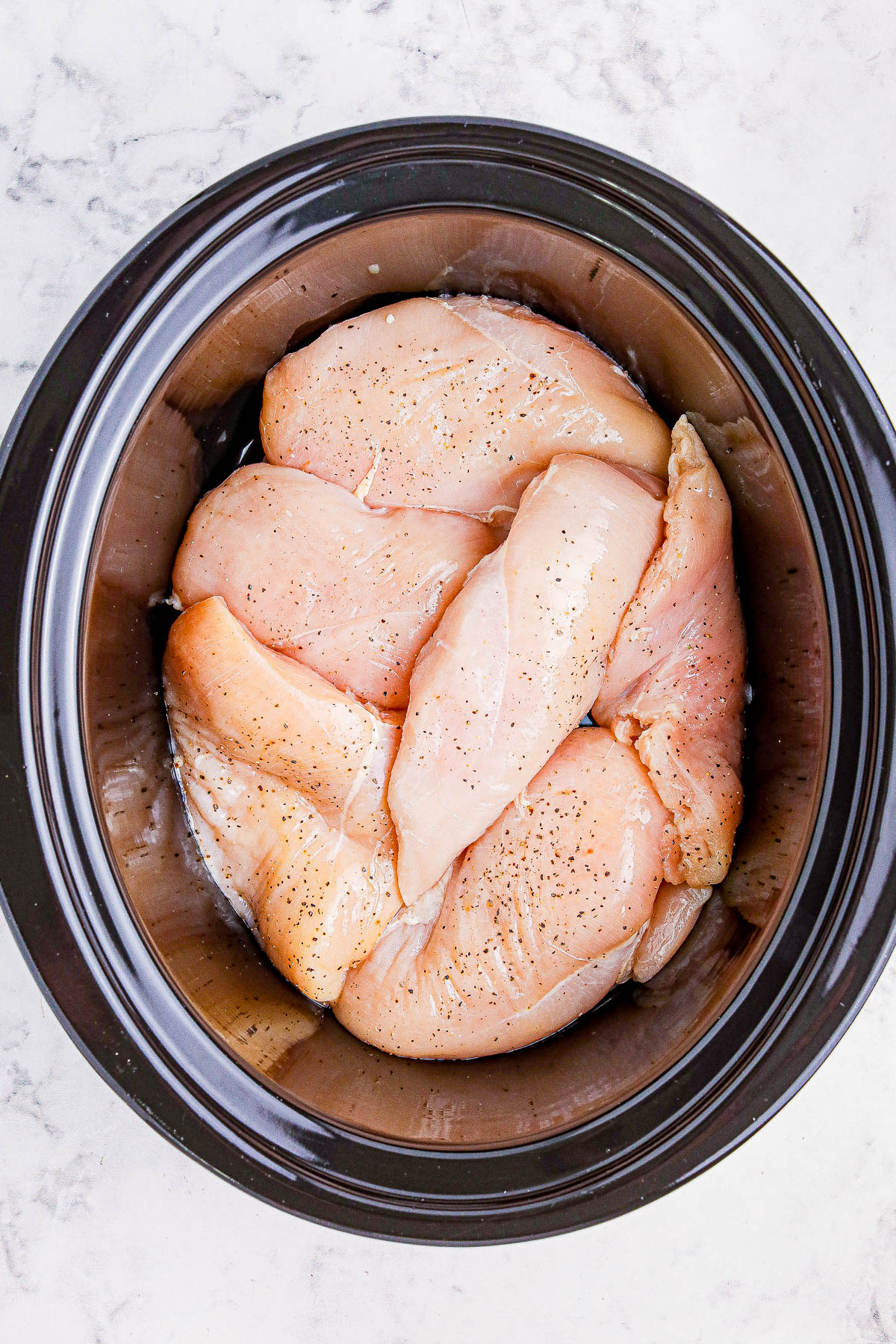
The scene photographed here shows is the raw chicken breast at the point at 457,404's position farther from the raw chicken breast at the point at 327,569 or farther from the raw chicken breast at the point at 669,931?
the raw chicken breast at the point at 669,931

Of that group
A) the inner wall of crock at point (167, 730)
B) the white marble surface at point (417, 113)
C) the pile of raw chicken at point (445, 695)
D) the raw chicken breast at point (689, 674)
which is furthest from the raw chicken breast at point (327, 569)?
the white marble surface at point (417, 113)

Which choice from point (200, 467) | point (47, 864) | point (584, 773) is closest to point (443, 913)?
point (584, 773)

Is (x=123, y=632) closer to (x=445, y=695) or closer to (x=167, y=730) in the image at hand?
(x=167, y=730)

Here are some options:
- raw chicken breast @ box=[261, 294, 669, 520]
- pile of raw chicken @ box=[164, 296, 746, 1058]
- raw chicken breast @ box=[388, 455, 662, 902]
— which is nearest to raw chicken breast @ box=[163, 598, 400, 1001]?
pile of raw chicken @ box=[164, 296, 746, 1058]

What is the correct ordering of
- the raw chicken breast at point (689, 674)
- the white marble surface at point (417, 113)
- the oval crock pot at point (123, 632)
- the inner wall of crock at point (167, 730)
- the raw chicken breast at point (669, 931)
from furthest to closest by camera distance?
1. the white marble surface at point (417, 113)
2. the raw chicken breast at point (669, 931)
3. the raw chicken breast at point (689, 674)
4. the inner wall of crock at point (167, 730)
5. the oval crock pot at point (123, 632)

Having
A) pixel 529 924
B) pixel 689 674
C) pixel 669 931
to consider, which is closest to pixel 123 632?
pixel 529 924

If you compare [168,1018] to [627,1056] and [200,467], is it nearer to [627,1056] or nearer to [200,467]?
[627,1056]
